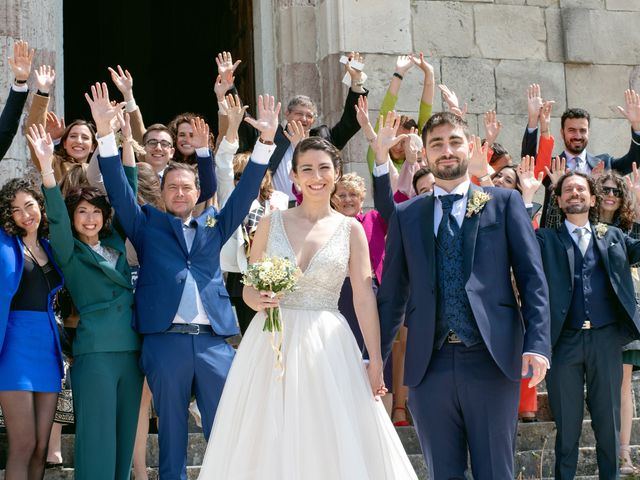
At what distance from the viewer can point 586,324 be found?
275 inches

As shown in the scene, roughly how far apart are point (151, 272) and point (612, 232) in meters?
3.20

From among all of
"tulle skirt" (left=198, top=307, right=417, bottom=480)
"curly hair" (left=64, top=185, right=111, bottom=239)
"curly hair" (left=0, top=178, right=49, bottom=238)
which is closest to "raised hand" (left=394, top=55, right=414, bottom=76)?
"curly hair" (left=64, top=185, right=111, bottom=239)

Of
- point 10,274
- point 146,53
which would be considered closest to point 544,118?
point 10,274

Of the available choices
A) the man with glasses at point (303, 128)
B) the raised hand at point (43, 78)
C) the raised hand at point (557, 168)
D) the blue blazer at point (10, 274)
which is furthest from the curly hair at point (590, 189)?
the raised hand at point (43, 78)

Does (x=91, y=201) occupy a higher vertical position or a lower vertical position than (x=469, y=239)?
higher

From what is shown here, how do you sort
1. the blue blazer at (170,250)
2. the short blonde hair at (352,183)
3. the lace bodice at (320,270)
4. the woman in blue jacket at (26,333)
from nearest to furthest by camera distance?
the lace bodice at (320,270) → the woman in blue jacket at (26,333) → the blue blazer at (170,250) → the short blonde hair at (352,183)

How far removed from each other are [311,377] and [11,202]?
2287 mm

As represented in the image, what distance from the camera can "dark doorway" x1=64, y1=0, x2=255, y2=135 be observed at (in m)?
17.2

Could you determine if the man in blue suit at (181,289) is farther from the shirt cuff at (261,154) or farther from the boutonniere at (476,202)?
the boutonniere at (476,202)

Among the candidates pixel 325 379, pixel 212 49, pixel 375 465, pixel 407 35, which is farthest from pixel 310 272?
pixel 212 49

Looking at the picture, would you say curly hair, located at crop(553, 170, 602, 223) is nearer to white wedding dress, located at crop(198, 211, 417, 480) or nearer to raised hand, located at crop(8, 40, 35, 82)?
white wedding dress, located at crop(198, 211, 417, 480)

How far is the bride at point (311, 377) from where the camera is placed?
512cm

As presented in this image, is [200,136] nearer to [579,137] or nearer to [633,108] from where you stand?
[579,137]

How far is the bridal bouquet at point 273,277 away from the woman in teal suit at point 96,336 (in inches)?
47.7
